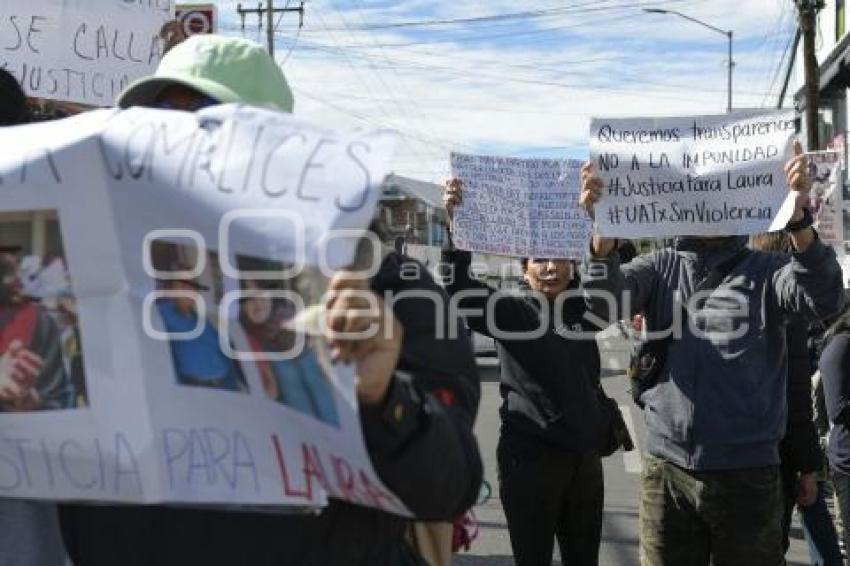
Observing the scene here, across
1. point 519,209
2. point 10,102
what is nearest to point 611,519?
point 519,209

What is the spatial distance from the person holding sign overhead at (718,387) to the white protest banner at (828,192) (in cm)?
189

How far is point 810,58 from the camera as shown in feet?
68.3

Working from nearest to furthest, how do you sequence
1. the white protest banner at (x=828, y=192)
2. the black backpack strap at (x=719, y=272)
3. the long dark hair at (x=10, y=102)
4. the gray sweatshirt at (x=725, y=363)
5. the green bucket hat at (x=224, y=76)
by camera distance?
the green bucket hat at (x=224, y=76), the long dark hair at (x=10, y=102), the gray sweatshirt at (x=725, y=363), the black backpack strap at (x=719, y=272), the white protest banner at (x=828, y=192)

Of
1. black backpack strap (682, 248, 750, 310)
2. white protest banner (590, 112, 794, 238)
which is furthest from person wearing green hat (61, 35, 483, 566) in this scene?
white protest banner (590, 112, 794, 238)

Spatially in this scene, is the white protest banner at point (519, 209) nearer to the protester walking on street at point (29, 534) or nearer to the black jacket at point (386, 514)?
the protester walking on street at point (29, 534)

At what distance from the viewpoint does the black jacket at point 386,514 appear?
4.83ft

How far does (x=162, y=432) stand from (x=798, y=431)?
370 centimetres

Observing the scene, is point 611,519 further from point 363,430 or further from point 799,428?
point 363,430

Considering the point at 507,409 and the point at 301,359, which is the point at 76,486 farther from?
the point at 507,409

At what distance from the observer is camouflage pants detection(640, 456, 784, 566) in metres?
3.63

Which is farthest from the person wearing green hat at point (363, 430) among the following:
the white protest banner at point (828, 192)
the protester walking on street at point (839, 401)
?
the white protest banner at point (828, 192)

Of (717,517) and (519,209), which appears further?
(519,209)

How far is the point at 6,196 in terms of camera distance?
5.05 feet

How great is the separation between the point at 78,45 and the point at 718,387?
→ 2541 millimetres
